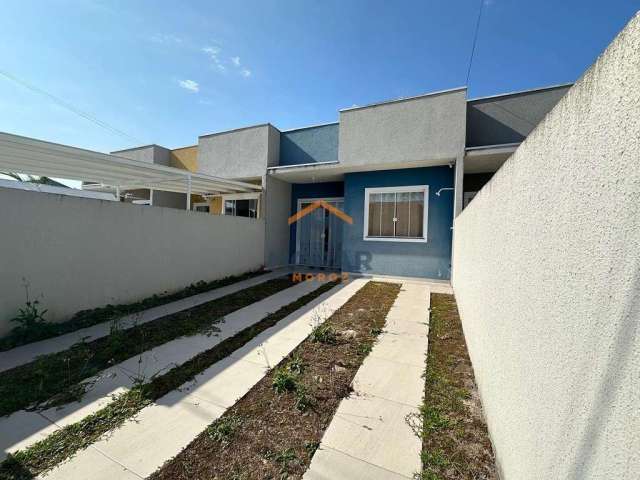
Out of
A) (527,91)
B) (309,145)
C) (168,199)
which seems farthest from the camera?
(168,199)

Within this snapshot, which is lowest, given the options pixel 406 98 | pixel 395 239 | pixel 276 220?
pixel 395 239

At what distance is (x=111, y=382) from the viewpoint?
2.92 m

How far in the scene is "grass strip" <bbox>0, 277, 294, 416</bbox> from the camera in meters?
2.63

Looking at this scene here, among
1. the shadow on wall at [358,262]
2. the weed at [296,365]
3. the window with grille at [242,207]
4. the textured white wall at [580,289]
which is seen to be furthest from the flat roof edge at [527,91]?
the weed at [296,365]

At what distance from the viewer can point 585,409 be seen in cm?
88

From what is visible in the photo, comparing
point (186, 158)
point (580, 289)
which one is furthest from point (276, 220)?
point (580, 289)

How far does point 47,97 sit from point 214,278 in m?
14.0

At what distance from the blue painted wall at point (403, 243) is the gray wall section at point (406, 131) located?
2.42 feet

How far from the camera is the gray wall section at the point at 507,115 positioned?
700 cm

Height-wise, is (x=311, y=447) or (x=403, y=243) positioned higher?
(x=403, y=243)

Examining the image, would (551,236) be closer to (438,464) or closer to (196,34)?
(438,464)

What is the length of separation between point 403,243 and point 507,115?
468 centimetres

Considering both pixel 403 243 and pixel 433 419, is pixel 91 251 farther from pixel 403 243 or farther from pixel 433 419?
pixel 403 243

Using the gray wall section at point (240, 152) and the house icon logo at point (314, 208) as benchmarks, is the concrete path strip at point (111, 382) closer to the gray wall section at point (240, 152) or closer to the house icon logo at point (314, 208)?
the house icon logo at point (314, 208)
